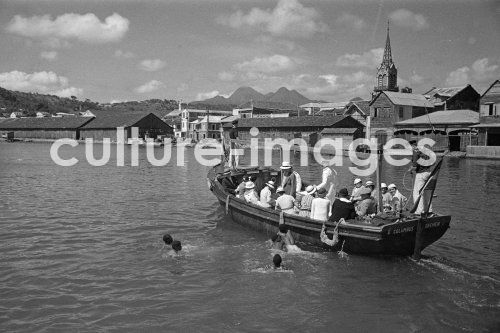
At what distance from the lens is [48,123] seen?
295 ft

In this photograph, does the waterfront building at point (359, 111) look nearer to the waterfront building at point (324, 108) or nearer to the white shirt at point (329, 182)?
the waterfront building at point (324, 108)

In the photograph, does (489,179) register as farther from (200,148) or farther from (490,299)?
(200,148)

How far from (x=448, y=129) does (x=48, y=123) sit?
75.6 m

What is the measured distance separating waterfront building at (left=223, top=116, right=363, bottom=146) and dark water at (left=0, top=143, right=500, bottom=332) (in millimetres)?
44368

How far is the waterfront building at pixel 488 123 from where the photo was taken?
42225 millimetres

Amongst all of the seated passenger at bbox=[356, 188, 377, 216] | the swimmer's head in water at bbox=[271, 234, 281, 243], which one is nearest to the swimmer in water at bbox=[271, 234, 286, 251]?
the swimmer's head in water at bbox=[271, 234, 281, 243]

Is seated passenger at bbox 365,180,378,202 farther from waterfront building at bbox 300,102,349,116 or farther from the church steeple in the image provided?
waterfront building at bbox 300,102,349,116

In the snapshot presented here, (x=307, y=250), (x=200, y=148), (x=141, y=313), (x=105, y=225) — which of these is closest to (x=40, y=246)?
(x=105, y=225)

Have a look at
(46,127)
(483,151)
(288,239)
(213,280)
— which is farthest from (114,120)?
(213,280)

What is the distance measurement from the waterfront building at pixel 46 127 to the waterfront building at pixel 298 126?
33796mm

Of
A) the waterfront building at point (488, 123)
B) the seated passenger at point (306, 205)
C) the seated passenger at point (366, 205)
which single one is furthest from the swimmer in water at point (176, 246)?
the waterfront building at point (488, 123)

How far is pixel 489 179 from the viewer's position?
2855 centimetres

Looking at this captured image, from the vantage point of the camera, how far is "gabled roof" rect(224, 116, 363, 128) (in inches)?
2443

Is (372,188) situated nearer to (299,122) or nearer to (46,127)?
(299,122)
